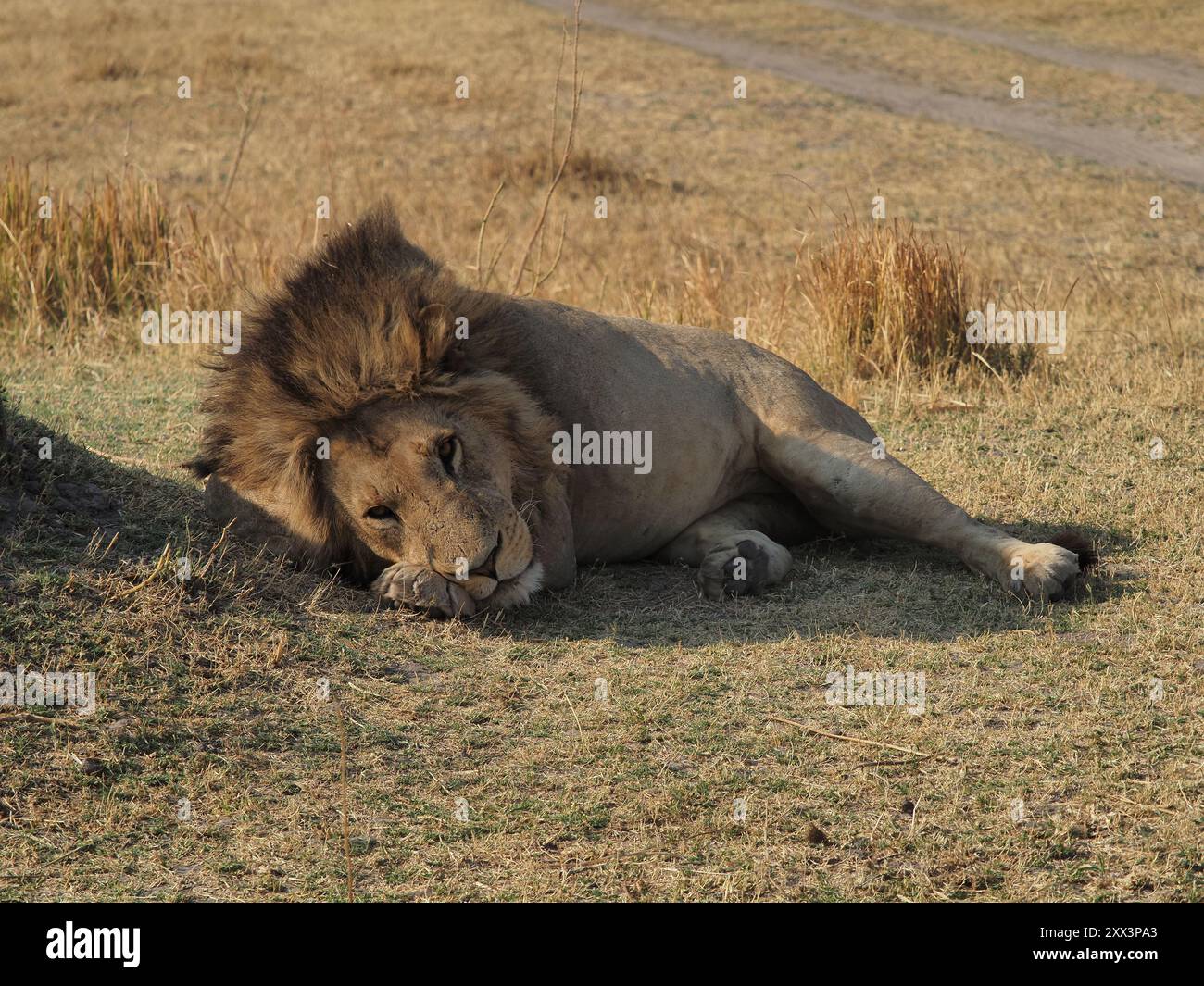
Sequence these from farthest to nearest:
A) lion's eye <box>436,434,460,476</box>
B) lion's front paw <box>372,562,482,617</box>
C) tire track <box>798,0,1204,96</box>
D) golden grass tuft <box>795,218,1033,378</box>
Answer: tire track <box>798,0,1204,96</box>
golden grass tuft <box>795,218,1033,378</box>
lion's front paw <box>372,562,482,617</box>
lion's eye <box>436,434,460,476</box>

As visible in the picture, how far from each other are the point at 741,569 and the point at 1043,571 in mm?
1120

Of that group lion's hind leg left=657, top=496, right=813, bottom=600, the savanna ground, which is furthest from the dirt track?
lion's hind leg left=657, top=496, right=813, bottom=600

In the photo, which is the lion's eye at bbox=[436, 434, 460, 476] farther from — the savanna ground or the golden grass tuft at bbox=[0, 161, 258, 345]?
the golden grass tuft at bbox=[0, 161, 258, 345]

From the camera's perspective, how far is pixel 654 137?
1770 cm

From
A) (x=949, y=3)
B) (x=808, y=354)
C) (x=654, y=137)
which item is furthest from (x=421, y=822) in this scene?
(x=949, y=3)

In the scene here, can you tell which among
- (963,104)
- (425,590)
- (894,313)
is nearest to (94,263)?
(894,313)

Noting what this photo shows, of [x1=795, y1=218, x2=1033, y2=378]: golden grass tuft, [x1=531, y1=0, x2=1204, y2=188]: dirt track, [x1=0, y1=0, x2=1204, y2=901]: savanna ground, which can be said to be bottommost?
[x1=0, y1=0, x2=1204, y2=901]: savanna ground

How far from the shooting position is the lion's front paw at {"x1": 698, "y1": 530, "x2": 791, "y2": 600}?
577 centimetres

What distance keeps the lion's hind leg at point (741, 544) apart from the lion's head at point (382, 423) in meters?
0.86

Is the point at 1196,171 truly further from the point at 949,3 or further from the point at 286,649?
the point at 286,649

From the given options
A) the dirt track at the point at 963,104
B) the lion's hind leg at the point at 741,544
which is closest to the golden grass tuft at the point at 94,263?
the lion's hind leg at the point at 741,544

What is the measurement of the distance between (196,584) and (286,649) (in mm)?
447

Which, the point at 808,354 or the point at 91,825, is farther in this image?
the point at 808,354

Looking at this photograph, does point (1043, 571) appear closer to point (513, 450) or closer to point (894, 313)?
point (513, 450)
